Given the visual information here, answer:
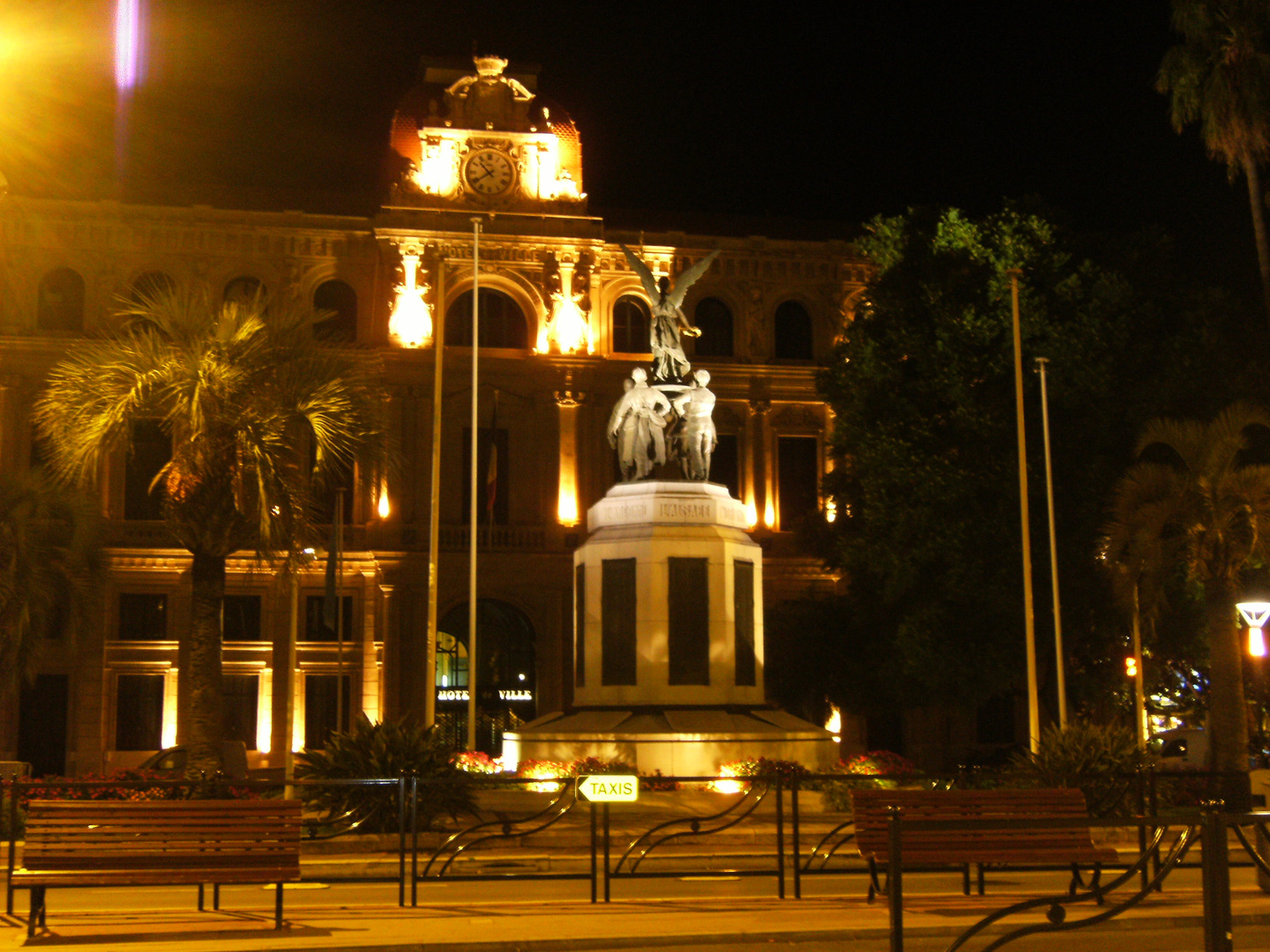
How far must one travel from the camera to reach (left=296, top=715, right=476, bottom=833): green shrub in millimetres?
20047

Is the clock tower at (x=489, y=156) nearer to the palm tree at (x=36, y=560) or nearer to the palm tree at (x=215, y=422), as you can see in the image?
the palm tree at (x=36, y=560)

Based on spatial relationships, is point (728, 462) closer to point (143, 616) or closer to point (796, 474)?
point (796, 474)

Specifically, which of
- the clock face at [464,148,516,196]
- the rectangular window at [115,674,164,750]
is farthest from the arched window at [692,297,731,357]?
the rectangular window at [115,674,164,750]

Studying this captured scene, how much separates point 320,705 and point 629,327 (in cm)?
1629

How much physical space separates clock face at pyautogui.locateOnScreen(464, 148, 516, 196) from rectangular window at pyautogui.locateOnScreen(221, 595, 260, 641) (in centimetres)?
1518

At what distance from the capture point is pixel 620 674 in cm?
2692

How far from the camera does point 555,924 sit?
1155 centimetres

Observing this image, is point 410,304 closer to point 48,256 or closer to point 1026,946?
point 48,256

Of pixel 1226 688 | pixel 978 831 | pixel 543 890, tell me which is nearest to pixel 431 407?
pixel 1226 688

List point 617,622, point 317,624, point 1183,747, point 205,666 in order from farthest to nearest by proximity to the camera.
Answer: point 1183,747, point 317,624, point 617,622, point 205,666

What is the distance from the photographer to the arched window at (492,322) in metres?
52.0

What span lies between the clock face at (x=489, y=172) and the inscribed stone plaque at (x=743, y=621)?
2717cm

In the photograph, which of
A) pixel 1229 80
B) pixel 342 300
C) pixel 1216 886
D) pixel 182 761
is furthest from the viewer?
pixel 342 300

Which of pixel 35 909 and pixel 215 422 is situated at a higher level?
pixel 215 422
